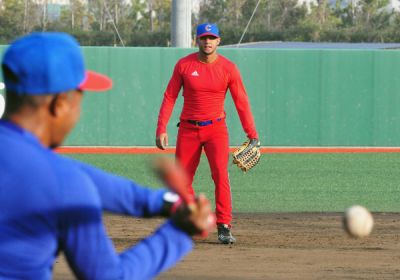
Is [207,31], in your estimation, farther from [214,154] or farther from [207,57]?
[214,154]

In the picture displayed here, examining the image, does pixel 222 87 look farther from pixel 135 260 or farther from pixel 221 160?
pixel 135 260

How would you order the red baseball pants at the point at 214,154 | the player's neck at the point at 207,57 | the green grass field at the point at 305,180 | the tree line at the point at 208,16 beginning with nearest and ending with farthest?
the red baseball pants at the point at 214,154 < the player's neck at the point at 207,57 < the green grass field at the point at 305,180 < the tree line at the point at 208,16

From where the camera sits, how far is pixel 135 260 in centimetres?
290

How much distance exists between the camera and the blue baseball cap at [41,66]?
2.82m

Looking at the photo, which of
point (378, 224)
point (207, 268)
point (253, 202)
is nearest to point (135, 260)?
point (207, 268)

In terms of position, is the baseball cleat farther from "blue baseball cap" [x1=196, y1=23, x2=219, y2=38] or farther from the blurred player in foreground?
the blurred player in foreground

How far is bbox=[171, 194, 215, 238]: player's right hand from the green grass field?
35.0ft

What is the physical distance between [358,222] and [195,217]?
1.52 meters

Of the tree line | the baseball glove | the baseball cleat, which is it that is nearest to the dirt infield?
the baseball cleat

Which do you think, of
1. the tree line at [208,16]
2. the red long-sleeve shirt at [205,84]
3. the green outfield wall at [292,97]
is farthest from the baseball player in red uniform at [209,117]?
the tree line at [208,16]

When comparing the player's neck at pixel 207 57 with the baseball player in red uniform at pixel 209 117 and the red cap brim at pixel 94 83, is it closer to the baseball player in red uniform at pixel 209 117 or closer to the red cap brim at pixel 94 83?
the baseball player in red uniform at pixel 209 117

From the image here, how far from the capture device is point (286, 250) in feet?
33.8

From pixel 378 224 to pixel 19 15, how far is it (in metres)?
43.9

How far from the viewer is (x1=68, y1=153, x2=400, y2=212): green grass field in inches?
558
